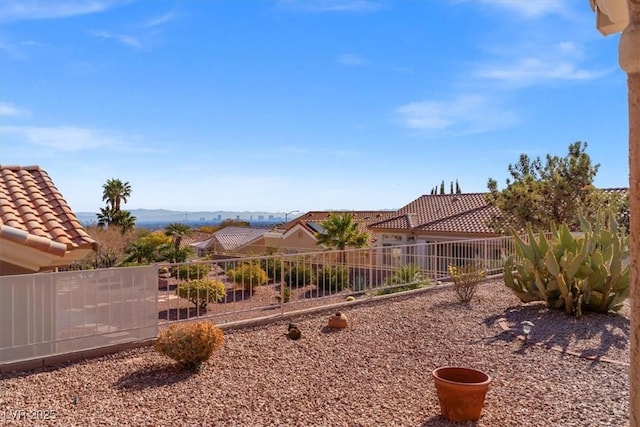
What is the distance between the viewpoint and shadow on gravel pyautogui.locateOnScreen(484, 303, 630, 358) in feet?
23.1

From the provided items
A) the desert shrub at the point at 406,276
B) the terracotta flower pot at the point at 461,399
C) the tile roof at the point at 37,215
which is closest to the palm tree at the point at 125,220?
the desert shrub at the point at 406,276

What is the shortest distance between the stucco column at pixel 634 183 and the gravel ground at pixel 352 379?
3042mm

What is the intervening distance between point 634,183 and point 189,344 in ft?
17.9

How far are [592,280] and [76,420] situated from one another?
8089 millimetres

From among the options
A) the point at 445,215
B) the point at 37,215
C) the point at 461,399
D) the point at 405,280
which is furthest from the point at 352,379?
the point at 445,215

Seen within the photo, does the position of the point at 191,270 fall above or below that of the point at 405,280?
above

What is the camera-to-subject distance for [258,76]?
16750 mm

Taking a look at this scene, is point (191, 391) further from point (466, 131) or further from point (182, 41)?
point (466, 131)

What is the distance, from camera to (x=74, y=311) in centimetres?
689

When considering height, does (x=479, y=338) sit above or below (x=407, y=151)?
below

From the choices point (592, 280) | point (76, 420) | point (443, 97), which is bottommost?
point (76, 420)

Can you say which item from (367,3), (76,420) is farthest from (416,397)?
(367,3)

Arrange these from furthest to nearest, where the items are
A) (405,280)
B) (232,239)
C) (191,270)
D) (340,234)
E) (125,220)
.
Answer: (125,220)
(232,239)
(340,234)
(191,270)
(405,280)

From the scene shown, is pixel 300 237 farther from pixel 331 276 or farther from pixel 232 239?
pixel 331 276
